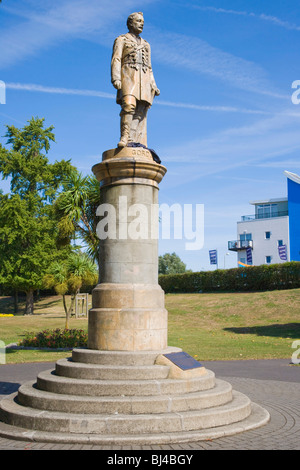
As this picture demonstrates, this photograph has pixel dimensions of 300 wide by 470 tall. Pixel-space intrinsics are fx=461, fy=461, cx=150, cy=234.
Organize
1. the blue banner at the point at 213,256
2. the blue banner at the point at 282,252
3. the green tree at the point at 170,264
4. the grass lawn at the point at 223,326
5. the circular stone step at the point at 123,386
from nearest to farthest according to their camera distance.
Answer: the circular stone step at the point at 123,386
the grass lawn at the point at 223,326
the blue banner at the point at 282,252
the blue banner at the point at 213,256
the green tree at the point at 170,264

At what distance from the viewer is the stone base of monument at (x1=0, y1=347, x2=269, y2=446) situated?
625 cm

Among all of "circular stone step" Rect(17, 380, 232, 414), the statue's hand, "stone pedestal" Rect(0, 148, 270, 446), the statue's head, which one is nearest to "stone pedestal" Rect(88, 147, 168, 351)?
"stone pedestal" Rect(0, 148, 270, 446)

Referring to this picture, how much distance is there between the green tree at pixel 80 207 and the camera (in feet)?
54.6

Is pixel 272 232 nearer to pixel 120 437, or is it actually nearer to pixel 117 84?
pixel 117 84

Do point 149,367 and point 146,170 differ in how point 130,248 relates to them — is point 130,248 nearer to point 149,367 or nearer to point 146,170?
point 146,170

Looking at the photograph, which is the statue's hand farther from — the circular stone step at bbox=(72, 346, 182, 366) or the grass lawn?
the grass lawn

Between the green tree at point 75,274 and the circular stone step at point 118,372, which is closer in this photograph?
the circular stone step at point 118,372

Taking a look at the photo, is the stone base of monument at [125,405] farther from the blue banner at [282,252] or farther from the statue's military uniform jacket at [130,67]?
the blue banner at [282,252]

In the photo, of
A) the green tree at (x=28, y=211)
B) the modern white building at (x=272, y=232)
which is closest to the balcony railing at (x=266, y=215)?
the modern white building at (x=272, y=232)

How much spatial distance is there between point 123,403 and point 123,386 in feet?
1.32

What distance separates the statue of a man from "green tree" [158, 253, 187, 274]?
76073mm

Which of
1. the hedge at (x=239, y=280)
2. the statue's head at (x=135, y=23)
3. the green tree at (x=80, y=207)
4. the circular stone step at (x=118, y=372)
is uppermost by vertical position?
the statue's head at (x=135, y=23)
